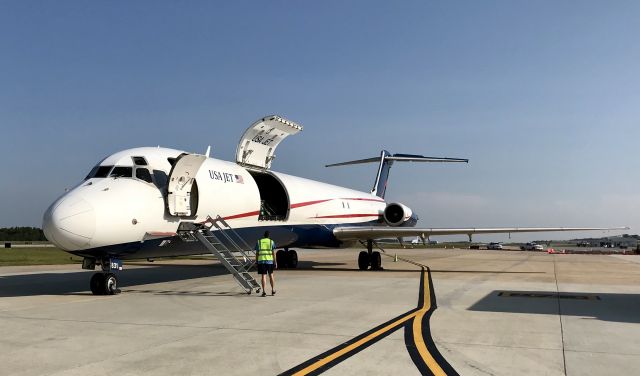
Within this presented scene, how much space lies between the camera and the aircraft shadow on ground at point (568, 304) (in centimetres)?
984

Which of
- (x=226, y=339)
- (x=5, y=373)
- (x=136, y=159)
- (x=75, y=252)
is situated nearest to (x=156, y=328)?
(x=226, y=339)

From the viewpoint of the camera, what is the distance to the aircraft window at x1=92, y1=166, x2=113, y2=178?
Result: 40.7 ft

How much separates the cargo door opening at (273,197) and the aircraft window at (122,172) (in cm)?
742

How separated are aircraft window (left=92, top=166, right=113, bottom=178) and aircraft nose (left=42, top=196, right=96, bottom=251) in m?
1.36

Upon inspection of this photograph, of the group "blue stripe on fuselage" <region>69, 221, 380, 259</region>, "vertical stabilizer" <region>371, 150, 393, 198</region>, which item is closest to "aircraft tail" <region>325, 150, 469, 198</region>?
"vertical stabilizer" <region>371, 150, 393, 198</region>

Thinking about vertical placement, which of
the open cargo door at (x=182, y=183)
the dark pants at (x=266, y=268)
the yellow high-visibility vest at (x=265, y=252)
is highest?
the open cargo door at (x=182, y=183)

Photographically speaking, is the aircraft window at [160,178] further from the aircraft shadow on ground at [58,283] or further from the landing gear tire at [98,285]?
the aircraft shadow on ground at [58,283]

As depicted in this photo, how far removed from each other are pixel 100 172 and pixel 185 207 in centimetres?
223

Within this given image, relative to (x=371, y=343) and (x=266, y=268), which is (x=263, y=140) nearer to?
(x=266, y=268)

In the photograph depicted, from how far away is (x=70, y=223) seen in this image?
1070cm

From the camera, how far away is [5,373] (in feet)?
17.7

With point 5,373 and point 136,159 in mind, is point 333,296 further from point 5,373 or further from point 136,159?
point 5,373

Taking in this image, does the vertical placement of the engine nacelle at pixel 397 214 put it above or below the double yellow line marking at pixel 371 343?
above

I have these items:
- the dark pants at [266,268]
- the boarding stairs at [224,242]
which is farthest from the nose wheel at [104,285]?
the dark pants at [266,268]
